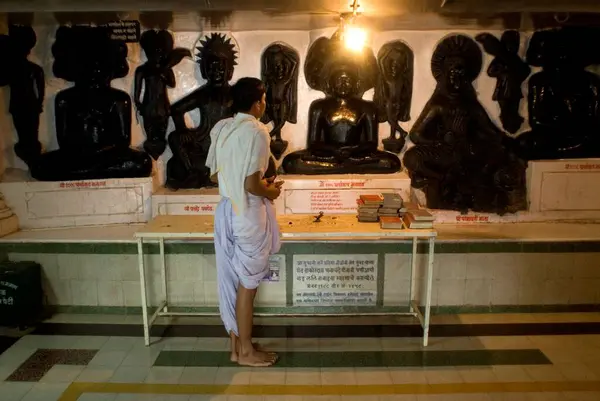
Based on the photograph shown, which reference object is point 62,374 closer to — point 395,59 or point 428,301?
point 428,301

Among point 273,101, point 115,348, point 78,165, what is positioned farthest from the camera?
point 273,101

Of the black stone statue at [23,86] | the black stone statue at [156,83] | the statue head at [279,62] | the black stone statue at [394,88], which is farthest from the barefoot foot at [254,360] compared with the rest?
the black stone statue at [23,86]

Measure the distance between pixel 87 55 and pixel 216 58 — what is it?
121 centimetres

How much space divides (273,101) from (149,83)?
1208mm

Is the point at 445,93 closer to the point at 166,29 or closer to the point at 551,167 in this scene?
the point at 551,167

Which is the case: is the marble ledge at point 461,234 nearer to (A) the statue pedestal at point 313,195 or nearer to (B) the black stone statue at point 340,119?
(A) the statue pedestal at point 313,195

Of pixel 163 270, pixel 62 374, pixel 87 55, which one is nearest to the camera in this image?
pixel 62 374

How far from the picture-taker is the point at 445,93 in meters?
5.20

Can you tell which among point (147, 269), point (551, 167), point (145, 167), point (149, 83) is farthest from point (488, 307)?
point (149, 83)

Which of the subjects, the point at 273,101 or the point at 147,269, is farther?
the point at 273,101

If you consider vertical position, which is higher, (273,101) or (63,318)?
(273,101)

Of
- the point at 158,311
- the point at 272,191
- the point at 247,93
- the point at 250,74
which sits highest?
the point at 250,74

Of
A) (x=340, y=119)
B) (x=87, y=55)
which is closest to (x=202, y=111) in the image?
(x=87, y=55)

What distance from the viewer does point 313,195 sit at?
4816 millimetres
